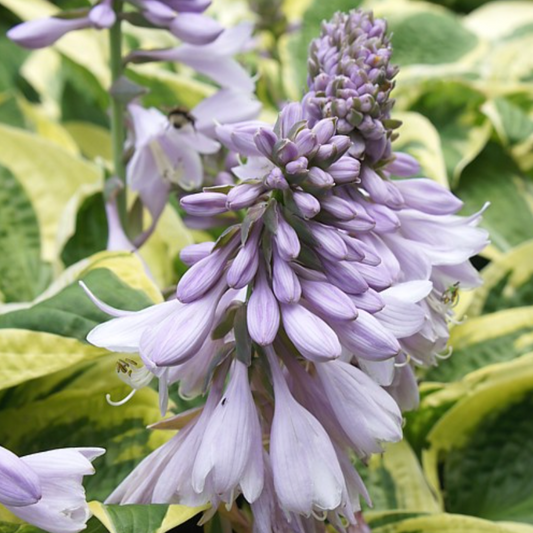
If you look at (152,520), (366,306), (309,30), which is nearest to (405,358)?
(366,306)

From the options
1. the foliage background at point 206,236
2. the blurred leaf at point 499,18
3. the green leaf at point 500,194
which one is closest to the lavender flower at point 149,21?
the foliage background at point 206,236

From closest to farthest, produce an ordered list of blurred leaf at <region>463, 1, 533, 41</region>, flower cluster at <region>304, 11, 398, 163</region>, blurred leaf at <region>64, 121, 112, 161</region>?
flower cluster at <region>304, 11, 398, 163</region> < blurred leaf at <region>64, 121, 112, 161</region> < blurred leaf at <region>463, 1, 533, 41</region>

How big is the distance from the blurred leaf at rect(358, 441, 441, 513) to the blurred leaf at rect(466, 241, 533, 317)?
0.90 ft

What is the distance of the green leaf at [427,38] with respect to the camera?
1.65 meters

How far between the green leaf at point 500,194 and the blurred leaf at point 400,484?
0.47m

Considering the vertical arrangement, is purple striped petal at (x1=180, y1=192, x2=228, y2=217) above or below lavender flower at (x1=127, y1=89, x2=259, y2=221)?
above

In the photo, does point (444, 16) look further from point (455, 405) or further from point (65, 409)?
point (65, 409)

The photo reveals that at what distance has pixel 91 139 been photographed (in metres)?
1.36

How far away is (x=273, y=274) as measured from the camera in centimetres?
51

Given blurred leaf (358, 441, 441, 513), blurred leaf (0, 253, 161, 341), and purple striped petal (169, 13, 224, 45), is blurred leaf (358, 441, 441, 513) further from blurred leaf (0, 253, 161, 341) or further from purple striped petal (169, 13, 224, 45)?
purple striped petal (169, 13, 224, 45)

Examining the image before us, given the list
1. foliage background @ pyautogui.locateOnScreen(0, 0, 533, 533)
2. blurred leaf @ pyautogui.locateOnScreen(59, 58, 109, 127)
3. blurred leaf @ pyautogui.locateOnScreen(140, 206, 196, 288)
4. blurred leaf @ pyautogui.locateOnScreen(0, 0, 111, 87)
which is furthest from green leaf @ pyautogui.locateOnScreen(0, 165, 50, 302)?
blurred leaf @ pyautogui.locateOnScreen(59, 58, 109, 127)

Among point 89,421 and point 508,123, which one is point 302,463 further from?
point 508,123

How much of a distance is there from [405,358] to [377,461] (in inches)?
10.7

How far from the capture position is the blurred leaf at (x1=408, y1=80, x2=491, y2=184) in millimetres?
1308
